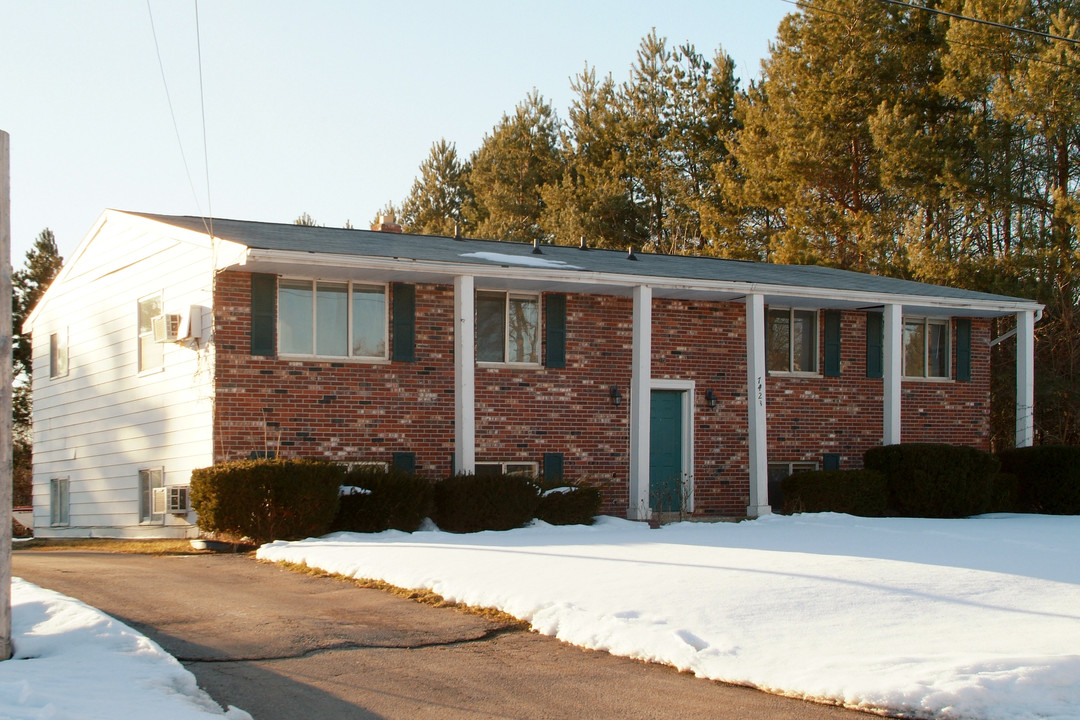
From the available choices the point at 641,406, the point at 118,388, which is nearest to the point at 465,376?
the point at 641,406

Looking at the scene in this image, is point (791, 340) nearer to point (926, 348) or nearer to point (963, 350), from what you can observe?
point (926, 348)

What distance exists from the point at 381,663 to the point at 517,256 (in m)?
11.5

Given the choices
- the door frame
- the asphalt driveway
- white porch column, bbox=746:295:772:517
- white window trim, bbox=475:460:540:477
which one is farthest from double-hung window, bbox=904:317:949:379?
the asphalt driveway

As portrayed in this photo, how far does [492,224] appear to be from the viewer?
42.5m

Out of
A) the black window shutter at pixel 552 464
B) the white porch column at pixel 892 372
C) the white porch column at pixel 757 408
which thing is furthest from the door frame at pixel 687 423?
the white porch column at pixel 892 372

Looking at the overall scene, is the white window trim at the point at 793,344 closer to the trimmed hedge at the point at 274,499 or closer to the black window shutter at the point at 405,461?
the black window shutter at the point at 405,461

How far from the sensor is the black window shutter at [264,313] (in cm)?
1570

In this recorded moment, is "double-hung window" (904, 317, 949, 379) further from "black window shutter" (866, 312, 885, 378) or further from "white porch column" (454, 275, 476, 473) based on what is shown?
"white porch column" (454, 275, 476, 473)

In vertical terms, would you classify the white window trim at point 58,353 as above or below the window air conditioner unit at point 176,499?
above

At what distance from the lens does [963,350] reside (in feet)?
69.1

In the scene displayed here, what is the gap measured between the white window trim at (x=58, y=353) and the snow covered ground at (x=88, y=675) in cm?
1472

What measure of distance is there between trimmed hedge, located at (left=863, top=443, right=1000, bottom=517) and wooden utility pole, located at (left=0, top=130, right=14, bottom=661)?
14.7 metres

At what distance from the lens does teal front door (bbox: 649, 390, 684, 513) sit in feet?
60.6

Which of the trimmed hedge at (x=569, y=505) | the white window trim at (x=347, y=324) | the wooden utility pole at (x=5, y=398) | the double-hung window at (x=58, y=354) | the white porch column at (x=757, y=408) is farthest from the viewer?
the double-hung window at (x=58, y=354)
